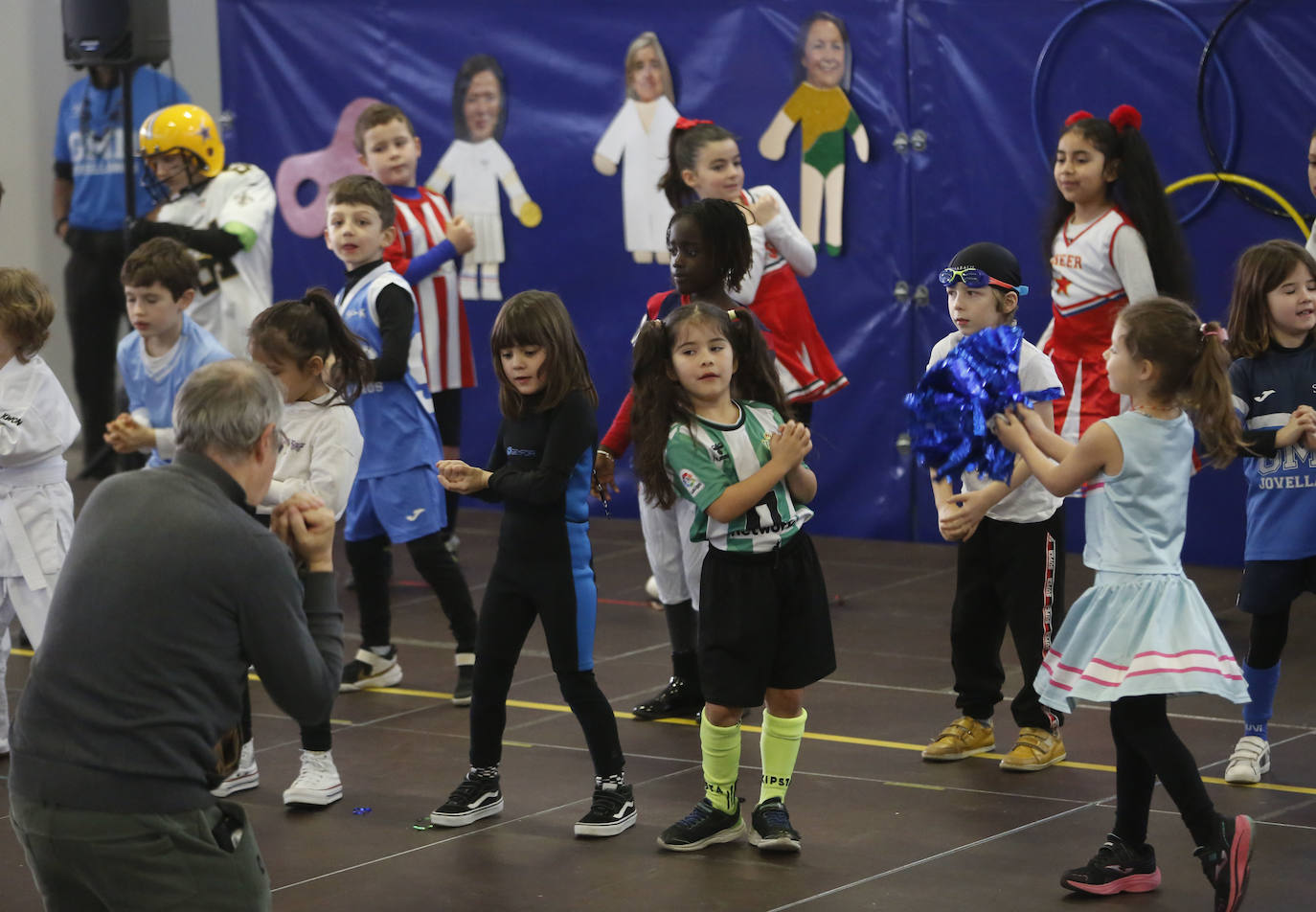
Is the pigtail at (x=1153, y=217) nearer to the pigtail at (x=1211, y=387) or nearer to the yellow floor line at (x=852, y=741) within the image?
the yellow floor line at (x=852, y=741)

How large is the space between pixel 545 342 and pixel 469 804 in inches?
48.5

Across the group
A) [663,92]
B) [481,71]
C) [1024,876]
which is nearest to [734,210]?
[1024,876]

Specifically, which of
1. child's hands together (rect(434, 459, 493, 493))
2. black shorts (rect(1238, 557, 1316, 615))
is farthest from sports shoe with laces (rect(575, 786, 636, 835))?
black shorts (rect(1238, 557, 1316, 615))

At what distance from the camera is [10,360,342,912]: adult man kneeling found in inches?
110

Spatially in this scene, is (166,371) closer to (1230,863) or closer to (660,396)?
(660,396)

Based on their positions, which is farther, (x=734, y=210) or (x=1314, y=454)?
(x=734, y=210)

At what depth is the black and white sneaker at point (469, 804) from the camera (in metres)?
4.60

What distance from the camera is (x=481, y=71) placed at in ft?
30.7

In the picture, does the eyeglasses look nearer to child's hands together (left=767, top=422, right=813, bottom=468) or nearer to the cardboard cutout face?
child's hands together (left=767, top=422, right=813, bottom=468)

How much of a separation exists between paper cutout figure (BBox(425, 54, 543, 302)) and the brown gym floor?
327 centimetres

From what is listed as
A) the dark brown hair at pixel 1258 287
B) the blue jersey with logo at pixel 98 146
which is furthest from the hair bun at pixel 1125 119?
the blue jersey with logo at pixel 98 146

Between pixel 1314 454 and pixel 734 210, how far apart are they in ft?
5.82

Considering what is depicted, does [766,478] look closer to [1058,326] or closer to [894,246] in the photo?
[1058,326]

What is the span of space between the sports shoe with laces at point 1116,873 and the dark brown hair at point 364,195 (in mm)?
3205
